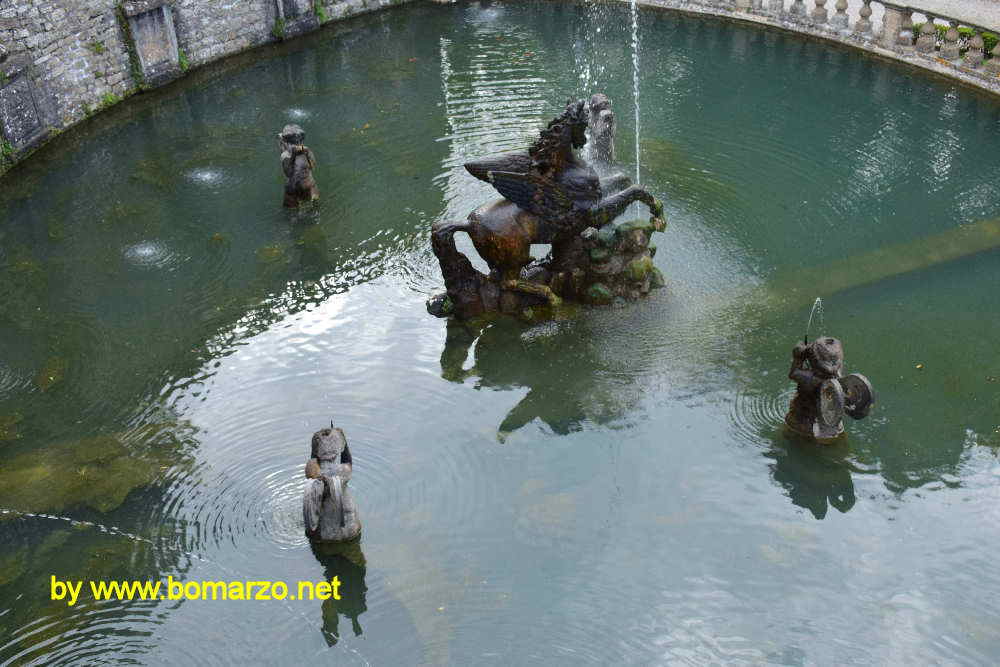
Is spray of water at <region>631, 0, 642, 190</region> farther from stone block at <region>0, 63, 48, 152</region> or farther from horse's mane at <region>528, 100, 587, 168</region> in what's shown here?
stone block at <region>0, 63, 48, 152</region>

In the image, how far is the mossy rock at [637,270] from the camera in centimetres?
1462

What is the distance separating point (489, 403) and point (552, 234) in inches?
106

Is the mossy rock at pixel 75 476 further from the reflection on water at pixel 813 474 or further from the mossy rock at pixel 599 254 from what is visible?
the reflection on water at pixel 813 474

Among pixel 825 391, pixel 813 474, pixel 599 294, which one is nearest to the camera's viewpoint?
pixel 825 391

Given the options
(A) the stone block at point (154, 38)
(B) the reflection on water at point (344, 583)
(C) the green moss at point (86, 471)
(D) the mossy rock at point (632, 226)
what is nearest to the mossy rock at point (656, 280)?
(D) the mossy rock at point (632, 226)

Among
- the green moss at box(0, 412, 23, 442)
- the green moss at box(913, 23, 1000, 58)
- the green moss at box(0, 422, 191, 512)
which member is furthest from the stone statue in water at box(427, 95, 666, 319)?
the green moss at box(913, 23, 1000, 58)

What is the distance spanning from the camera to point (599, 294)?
1473 centimetres

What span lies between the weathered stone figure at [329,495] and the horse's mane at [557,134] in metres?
5.27

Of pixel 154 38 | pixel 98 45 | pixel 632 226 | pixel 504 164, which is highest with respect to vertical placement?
pixel 98 45

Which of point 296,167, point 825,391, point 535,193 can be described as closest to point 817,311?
point 825,391

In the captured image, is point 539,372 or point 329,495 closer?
point 329,495

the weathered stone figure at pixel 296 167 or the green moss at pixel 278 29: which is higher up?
the green moss at pixel 278 29

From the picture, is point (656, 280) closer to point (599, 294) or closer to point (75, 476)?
point (599, 294)

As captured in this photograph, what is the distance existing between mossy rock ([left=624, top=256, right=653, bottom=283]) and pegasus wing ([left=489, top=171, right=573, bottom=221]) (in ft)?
3.99
